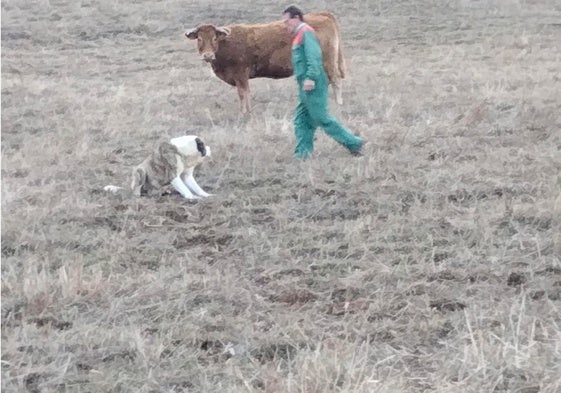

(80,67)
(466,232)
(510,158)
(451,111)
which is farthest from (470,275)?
(80,67)

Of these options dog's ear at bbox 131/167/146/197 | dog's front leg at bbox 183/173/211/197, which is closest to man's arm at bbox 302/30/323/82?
dog's front leg at bbox 183/173/211/197

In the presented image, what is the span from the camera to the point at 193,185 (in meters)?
6.80

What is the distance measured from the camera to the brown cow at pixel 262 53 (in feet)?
34.4

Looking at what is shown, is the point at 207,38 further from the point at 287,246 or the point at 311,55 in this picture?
the point at 287,246

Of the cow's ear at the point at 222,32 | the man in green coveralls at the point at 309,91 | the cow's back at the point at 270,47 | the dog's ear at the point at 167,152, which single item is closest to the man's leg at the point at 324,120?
the man in green coveralls at the point at 309,91

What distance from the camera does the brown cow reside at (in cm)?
1049

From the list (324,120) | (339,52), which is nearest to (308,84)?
(324,120)

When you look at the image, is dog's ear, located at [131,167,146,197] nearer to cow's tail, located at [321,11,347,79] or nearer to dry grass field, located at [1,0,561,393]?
dry grass field, located at [1,0,561,393]

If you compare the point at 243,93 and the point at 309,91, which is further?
the point at 243,93

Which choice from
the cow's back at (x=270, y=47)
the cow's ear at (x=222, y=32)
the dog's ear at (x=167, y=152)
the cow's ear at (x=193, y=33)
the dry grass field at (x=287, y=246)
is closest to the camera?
the dry grass field at (x=287, y=246)

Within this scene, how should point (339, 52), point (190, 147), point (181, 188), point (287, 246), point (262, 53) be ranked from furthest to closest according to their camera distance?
1. point (339, 52)
2. point (262, 53)
3. point (190, 147)
4. point (181, 188)
5. point (287, 246)

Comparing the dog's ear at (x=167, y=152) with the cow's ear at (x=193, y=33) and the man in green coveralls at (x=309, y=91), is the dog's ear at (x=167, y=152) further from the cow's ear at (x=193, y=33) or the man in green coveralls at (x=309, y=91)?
the cow's ear at (x=193, y=33)

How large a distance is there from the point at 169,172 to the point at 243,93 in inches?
152

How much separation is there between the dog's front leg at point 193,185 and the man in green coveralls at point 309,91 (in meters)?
1.33
